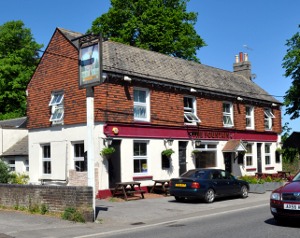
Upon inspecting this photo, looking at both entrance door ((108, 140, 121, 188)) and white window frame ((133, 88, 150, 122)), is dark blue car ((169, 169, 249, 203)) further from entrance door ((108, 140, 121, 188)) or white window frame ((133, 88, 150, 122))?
white window frame ((133, 88, 150, 122))

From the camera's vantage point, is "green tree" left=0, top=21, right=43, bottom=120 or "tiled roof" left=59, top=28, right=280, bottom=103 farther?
"green tree" left=0, top=21, right=43, bottom=120

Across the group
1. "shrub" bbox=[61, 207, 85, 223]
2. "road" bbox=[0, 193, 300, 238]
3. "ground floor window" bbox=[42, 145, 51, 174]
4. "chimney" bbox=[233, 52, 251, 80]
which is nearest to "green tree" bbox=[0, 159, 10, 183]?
"ground floor window" bbox=[42, 145, 51, 174]

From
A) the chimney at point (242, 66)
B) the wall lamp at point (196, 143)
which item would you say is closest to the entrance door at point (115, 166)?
the wall lamp at point (196, 143)

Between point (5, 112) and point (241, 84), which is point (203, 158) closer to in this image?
point (241, 84)

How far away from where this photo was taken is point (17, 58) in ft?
144

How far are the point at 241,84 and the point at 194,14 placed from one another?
14185 mm

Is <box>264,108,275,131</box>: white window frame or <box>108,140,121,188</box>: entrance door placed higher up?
<box>264,108,275,131</box>: white window frame

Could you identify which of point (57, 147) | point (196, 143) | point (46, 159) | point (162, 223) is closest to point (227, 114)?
point (196, 143)

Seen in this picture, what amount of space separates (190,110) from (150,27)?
49.0ft

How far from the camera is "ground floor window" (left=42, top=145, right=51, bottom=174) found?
22375mm

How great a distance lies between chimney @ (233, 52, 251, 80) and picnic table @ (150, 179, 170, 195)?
51.0 ft

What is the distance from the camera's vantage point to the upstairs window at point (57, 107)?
21.5 metres

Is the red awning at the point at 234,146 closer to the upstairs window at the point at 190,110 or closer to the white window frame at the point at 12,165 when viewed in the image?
the upstairs window at the point at 190,110

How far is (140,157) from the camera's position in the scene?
69.8 feet
